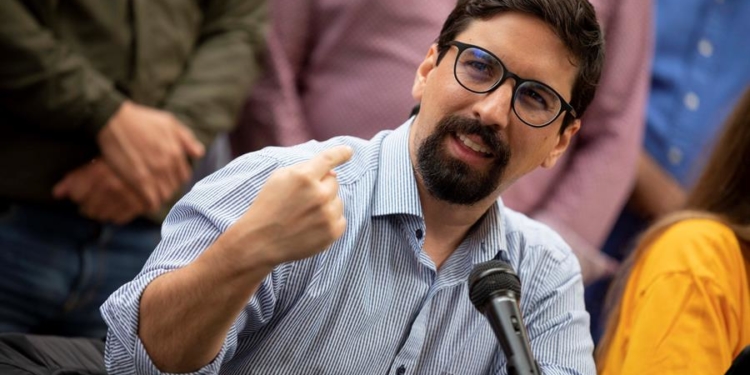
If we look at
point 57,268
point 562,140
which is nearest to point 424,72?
point 562,140

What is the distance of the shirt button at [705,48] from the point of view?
3.70m

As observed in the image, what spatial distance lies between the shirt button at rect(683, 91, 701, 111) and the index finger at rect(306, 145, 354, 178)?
2278 millimetres

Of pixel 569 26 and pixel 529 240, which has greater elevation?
pixel 569 26

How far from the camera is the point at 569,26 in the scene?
2.06 m

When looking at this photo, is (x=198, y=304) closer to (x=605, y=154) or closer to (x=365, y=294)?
(x=365, y=294)

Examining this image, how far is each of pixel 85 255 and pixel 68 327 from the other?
0.57ft

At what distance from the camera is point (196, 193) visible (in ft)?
6.18

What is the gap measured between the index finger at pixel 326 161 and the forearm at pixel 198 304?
0.15 metres

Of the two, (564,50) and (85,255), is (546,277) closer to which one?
(564,50)

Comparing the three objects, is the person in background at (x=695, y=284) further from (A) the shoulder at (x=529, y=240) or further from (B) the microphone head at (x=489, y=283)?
(B) the microphone head at (x=489, y=283)

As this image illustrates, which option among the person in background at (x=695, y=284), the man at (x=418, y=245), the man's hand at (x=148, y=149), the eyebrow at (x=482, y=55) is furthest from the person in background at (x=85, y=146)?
the person in background at (x=695, y=284)

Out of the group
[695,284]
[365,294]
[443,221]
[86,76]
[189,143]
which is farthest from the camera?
[189,143]

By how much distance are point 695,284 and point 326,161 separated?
41.7 inches

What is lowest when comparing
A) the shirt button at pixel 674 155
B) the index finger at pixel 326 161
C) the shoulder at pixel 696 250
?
the shirt button at pixel 674 155
